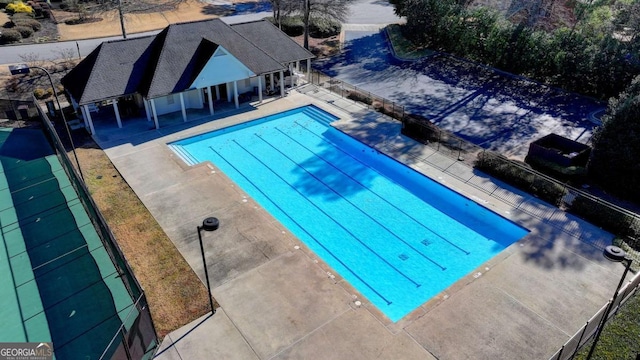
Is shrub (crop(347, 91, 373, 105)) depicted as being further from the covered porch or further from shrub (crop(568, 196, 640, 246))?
shrub (crop(568, 196, 640, 246))

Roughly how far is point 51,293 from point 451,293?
598 inches

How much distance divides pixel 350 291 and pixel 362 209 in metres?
6.16

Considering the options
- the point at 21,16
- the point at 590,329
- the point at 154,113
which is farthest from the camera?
the point at 21,16

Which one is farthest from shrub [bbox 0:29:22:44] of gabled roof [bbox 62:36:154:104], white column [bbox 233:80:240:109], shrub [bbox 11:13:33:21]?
white column [bbox 233:80:240:109]

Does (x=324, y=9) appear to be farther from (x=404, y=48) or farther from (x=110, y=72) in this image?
(x=110, y=72)

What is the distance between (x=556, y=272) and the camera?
1830 cm

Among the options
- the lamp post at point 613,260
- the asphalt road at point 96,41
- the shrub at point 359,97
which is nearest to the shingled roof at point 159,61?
the shrub at point 359,97

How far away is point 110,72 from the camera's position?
28.2 meters

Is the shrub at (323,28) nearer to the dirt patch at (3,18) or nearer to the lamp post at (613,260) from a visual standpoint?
the dirt patch at (3,18)

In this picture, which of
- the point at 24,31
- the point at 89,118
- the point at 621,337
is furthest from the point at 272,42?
the point at 621,337

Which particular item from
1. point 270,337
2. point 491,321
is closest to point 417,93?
point 491,321

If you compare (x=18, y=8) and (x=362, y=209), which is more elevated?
(x=18, y=8)

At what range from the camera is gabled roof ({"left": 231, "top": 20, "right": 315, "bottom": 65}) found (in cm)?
3372

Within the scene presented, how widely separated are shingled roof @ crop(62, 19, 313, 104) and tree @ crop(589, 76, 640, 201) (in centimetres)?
2034
